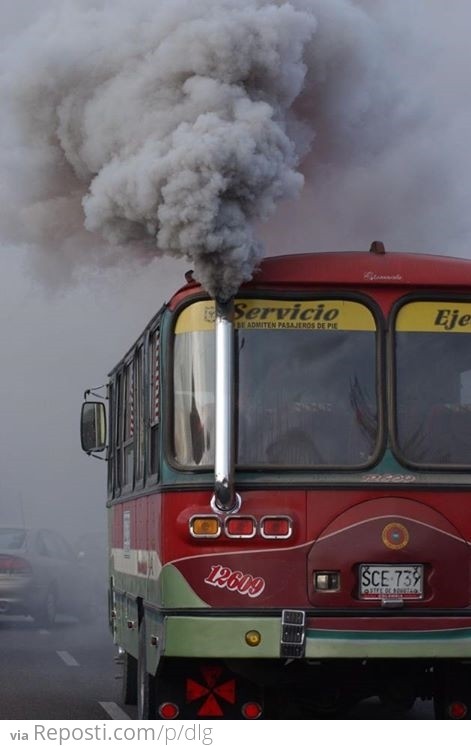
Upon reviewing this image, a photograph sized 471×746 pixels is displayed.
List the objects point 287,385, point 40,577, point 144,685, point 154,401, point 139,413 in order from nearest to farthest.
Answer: point 287,385
point 154,401
point 144,685
point 139,413
point 40,577

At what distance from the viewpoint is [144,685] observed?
1091cm

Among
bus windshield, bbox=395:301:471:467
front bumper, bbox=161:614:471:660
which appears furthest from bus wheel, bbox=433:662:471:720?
bus windshield, bbox=395:301:471:467

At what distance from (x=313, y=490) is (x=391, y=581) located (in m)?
0.70

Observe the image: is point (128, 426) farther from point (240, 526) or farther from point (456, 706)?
point (456, 706)

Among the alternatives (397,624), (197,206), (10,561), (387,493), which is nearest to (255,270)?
(197,206)

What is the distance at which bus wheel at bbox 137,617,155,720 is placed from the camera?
34.7 ft

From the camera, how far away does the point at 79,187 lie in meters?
12.5

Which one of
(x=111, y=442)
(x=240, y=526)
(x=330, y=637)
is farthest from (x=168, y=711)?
(x=111, y=442)

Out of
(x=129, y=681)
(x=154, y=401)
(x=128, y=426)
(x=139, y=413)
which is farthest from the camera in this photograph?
(x=129, y=681)

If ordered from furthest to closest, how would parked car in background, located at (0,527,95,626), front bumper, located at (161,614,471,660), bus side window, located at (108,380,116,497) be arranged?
parked car in background, located at (0,527,95,626) < bus side window, located at (108,380,116,497) < front bumper, located at (161,614,471,660)

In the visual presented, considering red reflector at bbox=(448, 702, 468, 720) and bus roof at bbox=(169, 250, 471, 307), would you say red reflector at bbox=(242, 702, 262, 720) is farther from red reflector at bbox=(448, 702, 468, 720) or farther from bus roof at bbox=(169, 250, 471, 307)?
bus roof at bbox=(169, 250, 471, 307)

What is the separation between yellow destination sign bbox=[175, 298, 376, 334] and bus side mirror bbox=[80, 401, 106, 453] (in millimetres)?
4422

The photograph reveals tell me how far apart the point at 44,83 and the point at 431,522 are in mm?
4563

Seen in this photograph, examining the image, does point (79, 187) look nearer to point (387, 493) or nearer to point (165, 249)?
point (165, 249)
